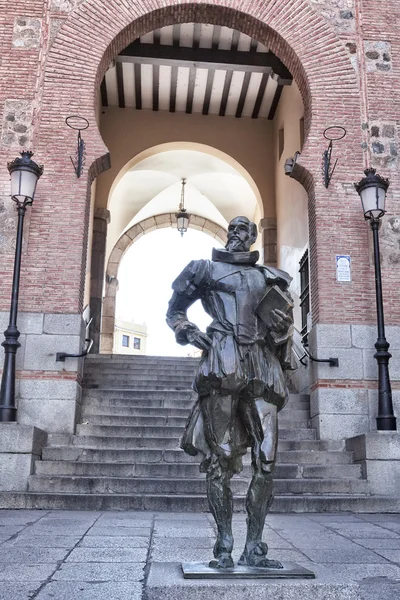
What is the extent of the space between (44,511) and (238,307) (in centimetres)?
359

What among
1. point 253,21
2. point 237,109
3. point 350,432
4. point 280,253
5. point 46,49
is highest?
point 237,109

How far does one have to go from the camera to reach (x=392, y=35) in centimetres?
980

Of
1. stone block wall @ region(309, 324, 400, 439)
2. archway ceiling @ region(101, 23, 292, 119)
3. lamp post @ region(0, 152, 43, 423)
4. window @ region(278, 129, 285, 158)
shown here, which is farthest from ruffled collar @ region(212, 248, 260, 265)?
window @ region(278, 129, 285, 158)

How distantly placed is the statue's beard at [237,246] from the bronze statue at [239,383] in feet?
0.44

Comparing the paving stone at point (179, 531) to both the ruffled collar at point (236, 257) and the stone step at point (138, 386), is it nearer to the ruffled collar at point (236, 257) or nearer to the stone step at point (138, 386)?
the ruffled collar at point (236, 257)

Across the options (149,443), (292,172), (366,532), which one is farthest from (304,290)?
(366,532)

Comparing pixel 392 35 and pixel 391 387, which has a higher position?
pixel 392 35

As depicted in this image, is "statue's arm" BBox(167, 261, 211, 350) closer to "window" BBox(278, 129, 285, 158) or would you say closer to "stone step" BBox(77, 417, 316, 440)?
"stone step" BBox(77, 417, 316, 440)

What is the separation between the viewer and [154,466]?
6.95 metres

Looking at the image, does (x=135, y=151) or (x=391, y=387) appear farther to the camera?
(x=135, y=151)

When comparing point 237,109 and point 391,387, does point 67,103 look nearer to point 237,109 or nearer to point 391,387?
point 391,387

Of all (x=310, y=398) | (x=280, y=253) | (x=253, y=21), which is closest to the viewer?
(x=310, y=398)

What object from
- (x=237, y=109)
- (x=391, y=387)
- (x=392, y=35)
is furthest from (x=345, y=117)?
(x=237, y=109)

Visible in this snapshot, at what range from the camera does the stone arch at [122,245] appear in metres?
19.2
